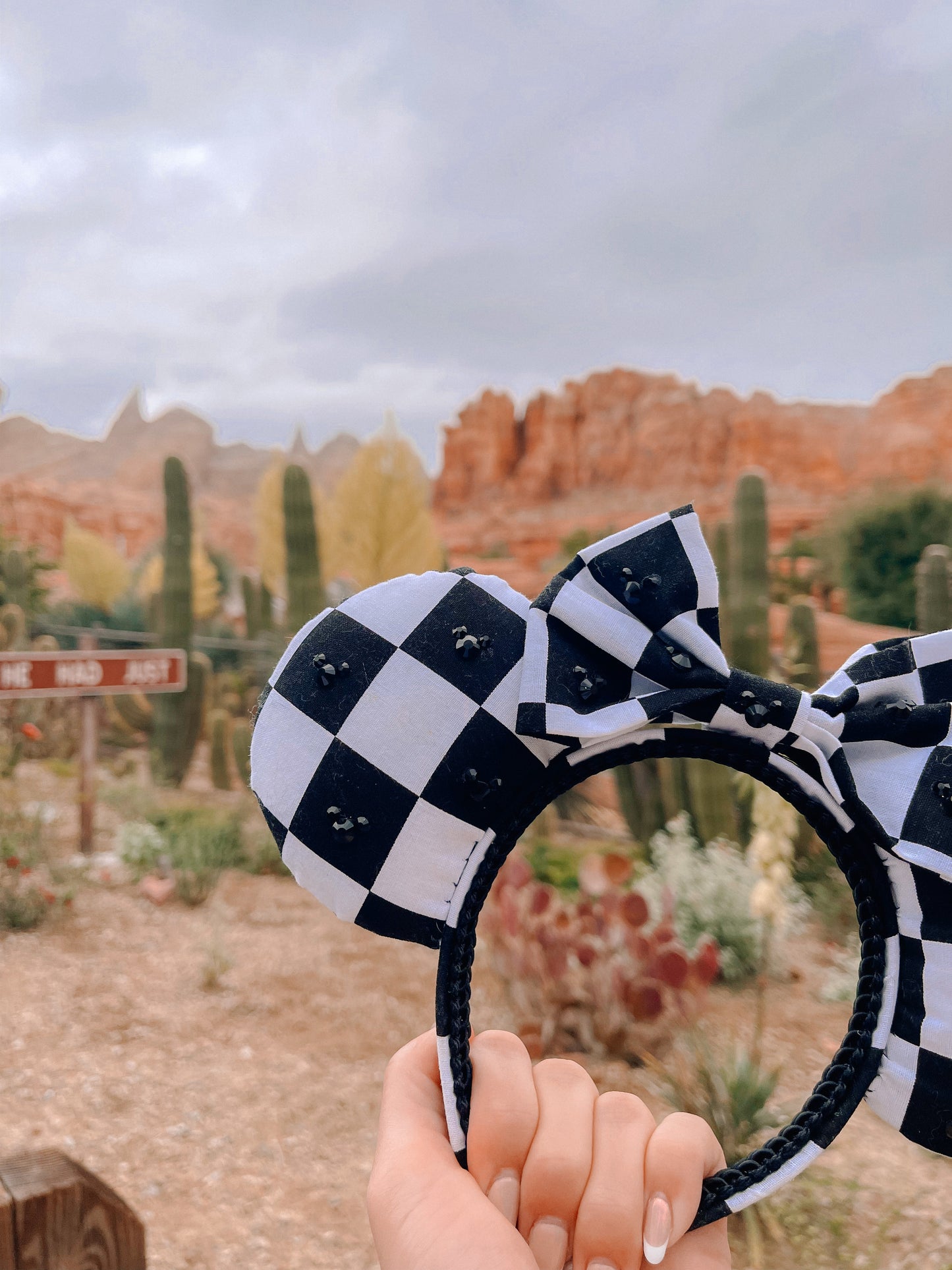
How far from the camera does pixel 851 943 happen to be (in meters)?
3.38

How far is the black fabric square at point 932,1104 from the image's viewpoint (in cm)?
52

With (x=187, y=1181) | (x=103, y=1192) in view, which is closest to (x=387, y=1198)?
(x=103, y=1192)

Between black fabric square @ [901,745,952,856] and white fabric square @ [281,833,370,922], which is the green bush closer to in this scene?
black fabric square @ [901,745,952,856]

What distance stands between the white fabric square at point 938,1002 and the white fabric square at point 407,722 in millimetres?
319

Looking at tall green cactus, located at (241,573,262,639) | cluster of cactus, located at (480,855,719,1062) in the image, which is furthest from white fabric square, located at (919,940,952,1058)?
tall green cactus, located at (241,573,262,639)

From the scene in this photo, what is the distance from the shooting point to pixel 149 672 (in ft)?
16.1

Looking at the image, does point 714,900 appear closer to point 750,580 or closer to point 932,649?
point 750,580

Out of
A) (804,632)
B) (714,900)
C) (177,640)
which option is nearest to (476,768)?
(714,900)

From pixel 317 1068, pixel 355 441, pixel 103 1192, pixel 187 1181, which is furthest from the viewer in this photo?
pixel 355 441

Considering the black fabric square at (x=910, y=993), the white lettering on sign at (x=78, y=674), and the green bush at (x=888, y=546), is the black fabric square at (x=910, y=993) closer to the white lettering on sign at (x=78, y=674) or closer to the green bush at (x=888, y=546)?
the white lettering on sign at (x=78, y=674)

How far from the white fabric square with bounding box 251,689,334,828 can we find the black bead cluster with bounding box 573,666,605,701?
0.51ft

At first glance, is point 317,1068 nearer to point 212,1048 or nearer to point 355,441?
point 212,1048

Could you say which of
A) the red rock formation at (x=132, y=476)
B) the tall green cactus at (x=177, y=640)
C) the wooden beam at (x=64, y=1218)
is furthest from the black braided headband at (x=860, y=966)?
the red rock formation at (x=132, y=476)

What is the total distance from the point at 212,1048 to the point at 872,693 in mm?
2792
